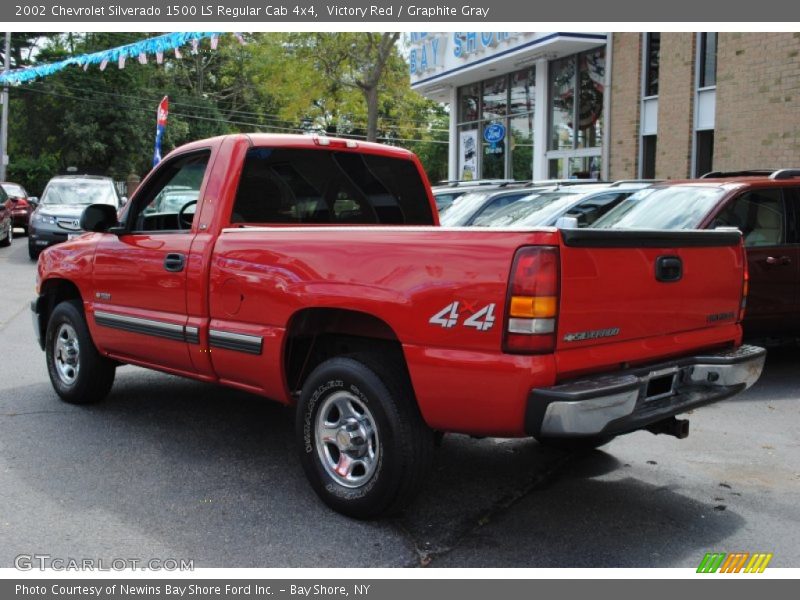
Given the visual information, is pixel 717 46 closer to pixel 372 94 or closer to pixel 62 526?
pixel 372 94

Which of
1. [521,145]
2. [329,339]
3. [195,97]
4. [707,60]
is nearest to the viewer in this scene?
[329,339]

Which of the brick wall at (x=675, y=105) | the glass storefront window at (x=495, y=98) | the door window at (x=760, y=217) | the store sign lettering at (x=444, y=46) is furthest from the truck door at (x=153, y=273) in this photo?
the glass storefront window at (x=495, y=98)

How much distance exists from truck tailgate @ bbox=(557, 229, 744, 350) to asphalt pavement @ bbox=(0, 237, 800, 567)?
972 millimetres

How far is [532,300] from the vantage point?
3549 millimetres

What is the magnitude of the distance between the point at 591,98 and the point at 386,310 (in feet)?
53.9

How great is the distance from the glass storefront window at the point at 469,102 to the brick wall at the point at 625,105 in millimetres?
6565

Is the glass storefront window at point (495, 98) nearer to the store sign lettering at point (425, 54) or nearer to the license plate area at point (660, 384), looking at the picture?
the store sign lettering at point (425, 54)

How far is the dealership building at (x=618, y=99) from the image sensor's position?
14492mm

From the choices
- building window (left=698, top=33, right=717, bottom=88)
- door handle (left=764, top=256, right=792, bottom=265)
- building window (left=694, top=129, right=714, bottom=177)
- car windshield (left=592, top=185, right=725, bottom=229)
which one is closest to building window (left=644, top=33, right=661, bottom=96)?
building window (left=698, top=33, right=717, bottom=88)

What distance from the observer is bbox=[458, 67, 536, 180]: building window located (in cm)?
2169

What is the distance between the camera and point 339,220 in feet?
19.0

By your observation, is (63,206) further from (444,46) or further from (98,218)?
(98,218)

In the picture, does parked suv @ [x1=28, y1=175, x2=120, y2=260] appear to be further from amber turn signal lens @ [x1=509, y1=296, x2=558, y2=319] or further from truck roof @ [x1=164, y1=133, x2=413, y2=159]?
amber turn signal lens @ [x1=509, y1=296, x2=558, y2=319]

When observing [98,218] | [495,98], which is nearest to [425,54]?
[495,98]
